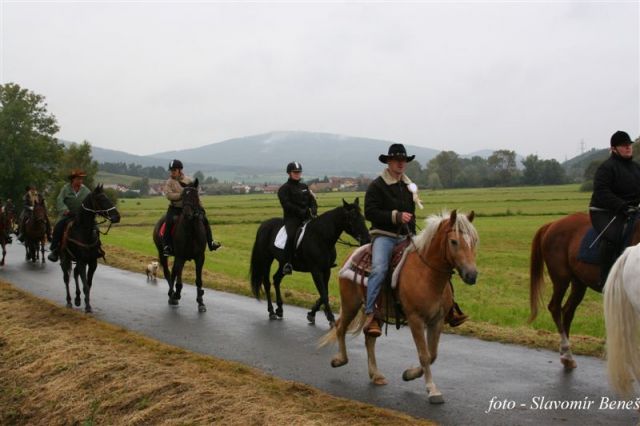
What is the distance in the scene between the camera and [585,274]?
358 inches

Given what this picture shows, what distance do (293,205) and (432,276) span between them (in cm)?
556

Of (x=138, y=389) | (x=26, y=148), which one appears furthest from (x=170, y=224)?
(x=26, y=148)

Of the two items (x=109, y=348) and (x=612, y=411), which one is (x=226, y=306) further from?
(x=612, y=411)

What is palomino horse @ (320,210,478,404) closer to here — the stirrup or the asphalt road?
the asphalt road

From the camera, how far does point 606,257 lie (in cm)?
866

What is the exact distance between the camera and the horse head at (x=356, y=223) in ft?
37.1

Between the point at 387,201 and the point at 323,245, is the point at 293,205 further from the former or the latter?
the point at 387,201

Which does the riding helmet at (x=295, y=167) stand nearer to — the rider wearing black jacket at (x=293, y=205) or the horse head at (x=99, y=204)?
the rider wearing black jacket at (x=293, y=205)

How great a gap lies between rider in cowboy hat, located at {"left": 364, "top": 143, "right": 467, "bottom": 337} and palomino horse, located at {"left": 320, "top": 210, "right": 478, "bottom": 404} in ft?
1.04

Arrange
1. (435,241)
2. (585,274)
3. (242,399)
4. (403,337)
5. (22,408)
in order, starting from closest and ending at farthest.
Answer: (242,399), (435,241), (22,408), (585,274), (403,337)

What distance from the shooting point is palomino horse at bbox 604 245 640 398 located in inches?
252

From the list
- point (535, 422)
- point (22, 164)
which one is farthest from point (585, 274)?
point (22, 164)

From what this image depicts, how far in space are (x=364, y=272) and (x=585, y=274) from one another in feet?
11.4

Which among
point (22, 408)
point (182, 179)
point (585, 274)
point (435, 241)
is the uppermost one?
point (182, 179)
